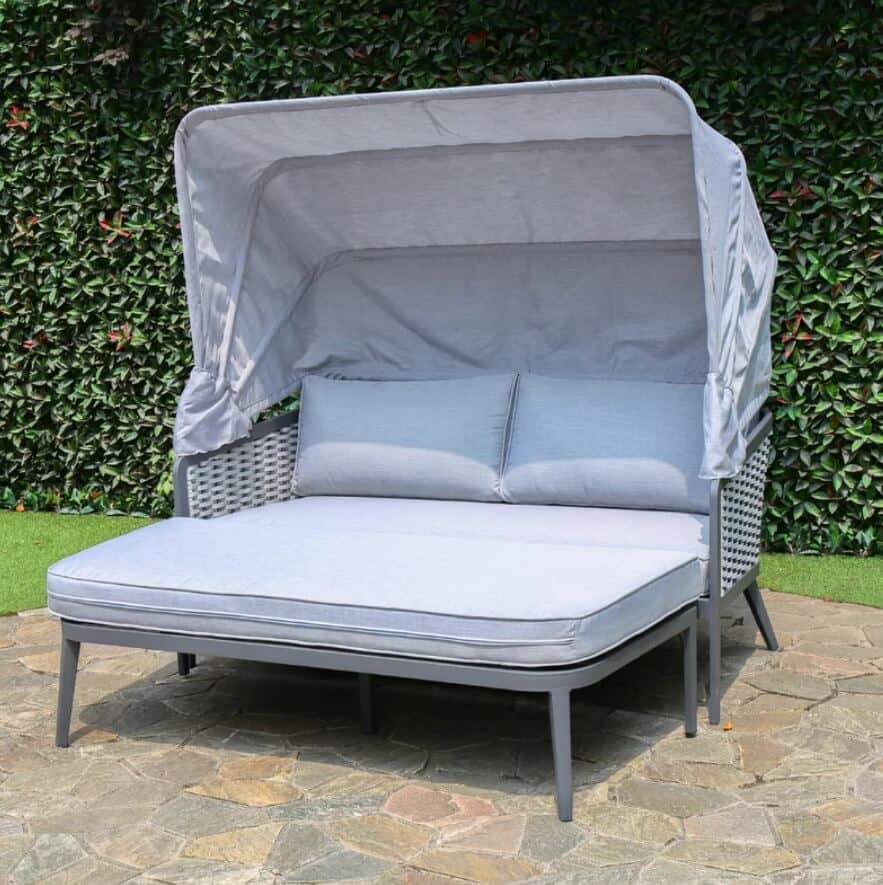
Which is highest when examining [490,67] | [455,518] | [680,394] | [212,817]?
[490,67]

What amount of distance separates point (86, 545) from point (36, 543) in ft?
0.81

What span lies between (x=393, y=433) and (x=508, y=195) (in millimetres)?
884

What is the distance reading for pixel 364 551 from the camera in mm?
3361

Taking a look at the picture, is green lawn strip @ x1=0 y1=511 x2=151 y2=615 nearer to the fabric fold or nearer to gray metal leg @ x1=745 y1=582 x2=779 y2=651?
the fabric fold

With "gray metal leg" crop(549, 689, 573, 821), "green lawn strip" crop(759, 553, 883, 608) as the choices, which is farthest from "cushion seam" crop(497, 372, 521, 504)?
"gray metal leg" crop(549, 689, 573, 821)

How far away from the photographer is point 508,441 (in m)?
4.32

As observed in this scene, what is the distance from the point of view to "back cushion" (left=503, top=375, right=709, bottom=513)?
3990 mm

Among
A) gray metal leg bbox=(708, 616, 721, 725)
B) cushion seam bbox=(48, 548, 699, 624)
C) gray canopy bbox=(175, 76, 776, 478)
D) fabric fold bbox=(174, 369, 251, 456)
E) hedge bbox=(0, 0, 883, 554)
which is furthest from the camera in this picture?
hedge bbox=(0, 0, 883, 554)

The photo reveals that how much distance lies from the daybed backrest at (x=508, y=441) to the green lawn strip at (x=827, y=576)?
1.13 metres

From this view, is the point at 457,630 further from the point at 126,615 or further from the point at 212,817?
the point at 126,615

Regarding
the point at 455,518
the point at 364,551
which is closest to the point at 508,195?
the point at 455,518

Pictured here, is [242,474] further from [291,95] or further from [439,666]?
[291,95]

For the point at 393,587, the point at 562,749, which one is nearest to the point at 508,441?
the point at 393,587

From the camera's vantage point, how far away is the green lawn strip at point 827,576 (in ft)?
15.7
